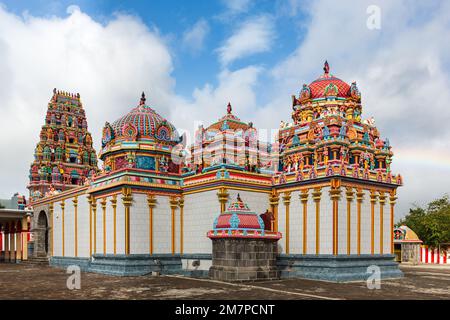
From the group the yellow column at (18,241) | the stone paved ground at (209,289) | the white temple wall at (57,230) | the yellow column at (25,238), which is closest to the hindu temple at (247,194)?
the stone paved ground at (209,289)

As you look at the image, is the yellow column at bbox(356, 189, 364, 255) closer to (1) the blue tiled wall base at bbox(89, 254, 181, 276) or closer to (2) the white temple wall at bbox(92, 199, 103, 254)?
(1) the blue tiled wall base at bbox(89, 254, 181, 276)

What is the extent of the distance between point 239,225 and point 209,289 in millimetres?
4392

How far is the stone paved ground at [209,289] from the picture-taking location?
66.1 ft

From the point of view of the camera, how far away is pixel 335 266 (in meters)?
26.1

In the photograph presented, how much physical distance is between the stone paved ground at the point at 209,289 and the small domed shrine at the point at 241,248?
0.86 meters

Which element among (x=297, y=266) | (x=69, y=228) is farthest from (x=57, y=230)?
(x=297, y=266)

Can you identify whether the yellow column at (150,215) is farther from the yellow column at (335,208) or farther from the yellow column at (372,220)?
the yellow column at (372,220)

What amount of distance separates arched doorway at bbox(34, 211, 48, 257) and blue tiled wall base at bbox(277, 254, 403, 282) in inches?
1053

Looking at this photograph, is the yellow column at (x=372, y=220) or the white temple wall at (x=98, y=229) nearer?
the yellow column at (x=372, y=220)

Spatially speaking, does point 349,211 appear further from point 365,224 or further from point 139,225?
point 139,225

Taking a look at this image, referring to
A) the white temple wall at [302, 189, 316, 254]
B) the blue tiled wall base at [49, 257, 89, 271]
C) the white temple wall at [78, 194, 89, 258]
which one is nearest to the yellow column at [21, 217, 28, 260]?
the blue tiled wall base at [49, 257, 89, 271]
